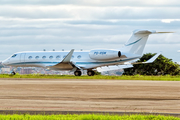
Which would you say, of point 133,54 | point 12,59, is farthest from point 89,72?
point 12,59

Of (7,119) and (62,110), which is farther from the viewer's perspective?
(62,110)

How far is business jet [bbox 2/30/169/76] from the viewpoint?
45375 mm

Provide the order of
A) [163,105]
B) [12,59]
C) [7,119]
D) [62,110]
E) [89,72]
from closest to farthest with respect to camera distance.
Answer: [7,119] → [62,110] → [163,105] → [89,72] → [12,59]

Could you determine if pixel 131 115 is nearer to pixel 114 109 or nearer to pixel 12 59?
pixel 114 109

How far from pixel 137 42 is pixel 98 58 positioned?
561 centimetres

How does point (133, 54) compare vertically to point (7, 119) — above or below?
above

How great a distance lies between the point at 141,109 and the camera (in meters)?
13.1

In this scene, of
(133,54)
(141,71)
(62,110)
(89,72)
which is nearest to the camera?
(62,110)

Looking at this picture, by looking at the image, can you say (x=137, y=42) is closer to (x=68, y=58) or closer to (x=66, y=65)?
(x=68, y=58)

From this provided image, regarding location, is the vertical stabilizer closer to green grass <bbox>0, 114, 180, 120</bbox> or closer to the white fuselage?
the white fuselage

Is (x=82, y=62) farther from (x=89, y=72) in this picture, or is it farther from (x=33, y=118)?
(x=33, y=118)

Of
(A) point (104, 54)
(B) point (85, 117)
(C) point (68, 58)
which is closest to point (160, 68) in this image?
(A) point (104, 54)

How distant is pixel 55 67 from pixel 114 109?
3488 cm

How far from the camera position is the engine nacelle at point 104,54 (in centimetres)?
4481
